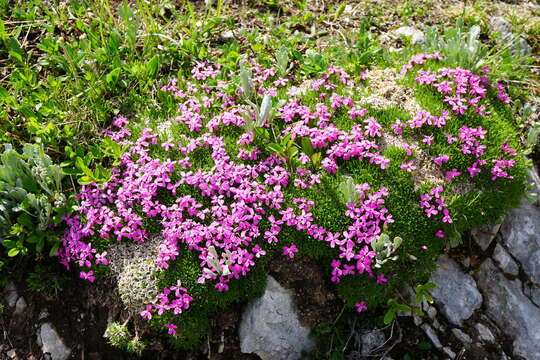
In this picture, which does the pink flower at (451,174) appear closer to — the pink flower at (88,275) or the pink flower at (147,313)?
the pink flower at (147,313)

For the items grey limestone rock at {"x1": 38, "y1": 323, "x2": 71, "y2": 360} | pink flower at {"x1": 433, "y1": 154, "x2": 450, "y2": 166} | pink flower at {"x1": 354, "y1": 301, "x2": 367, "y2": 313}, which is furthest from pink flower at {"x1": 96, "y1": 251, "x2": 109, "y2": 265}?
pink flower at {"x1": 433, "y1": 154, "x2": 450, "y2": 166}

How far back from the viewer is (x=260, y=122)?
4.82 m

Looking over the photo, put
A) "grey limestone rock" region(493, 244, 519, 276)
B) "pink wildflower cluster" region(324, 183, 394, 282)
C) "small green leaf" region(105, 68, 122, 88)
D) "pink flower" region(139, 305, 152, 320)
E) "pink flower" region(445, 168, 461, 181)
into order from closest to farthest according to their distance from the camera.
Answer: "pink flower" region(139, 305, 152, 320), "pink wildflower cluster" region(324, 183, 394, 282), "pink flower" region(445, 168, 461, 181), "grey limestone rock" region(493, 244, 519, 276), "small green leaf" region(105, 68, 122, 88)

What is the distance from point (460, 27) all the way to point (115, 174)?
483cm

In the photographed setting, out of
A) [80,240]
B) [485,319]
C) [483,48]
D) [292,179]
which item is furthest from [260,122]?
[485,319]

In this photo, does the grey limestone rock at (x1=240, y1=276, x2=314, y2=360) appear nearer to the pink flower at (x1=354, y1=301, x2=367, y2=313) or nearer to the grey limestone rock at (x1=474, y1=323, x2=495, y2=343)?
the pink flower at (x1=354, y1=301, x2=367, y2=313)

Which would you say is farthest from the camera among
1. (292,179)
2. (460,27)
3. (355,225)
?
(460,27)

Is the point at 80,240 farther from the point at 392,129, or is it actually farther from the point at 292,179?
the point at 392,129

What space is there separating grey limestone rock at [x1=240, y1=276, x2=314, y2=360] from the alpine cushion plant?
0.25m

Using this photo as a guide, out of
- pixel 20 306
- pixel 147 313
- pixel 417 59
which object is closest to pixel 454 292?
pixel 417 59

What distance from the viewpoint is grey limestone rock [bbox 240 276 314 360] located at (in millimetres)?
4340

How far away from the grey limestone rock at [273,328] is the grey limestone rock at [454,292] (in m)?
1.57

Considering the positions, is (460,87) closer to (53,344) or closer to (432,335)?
(432,335)

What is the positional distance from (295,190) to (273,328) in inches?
56.2
